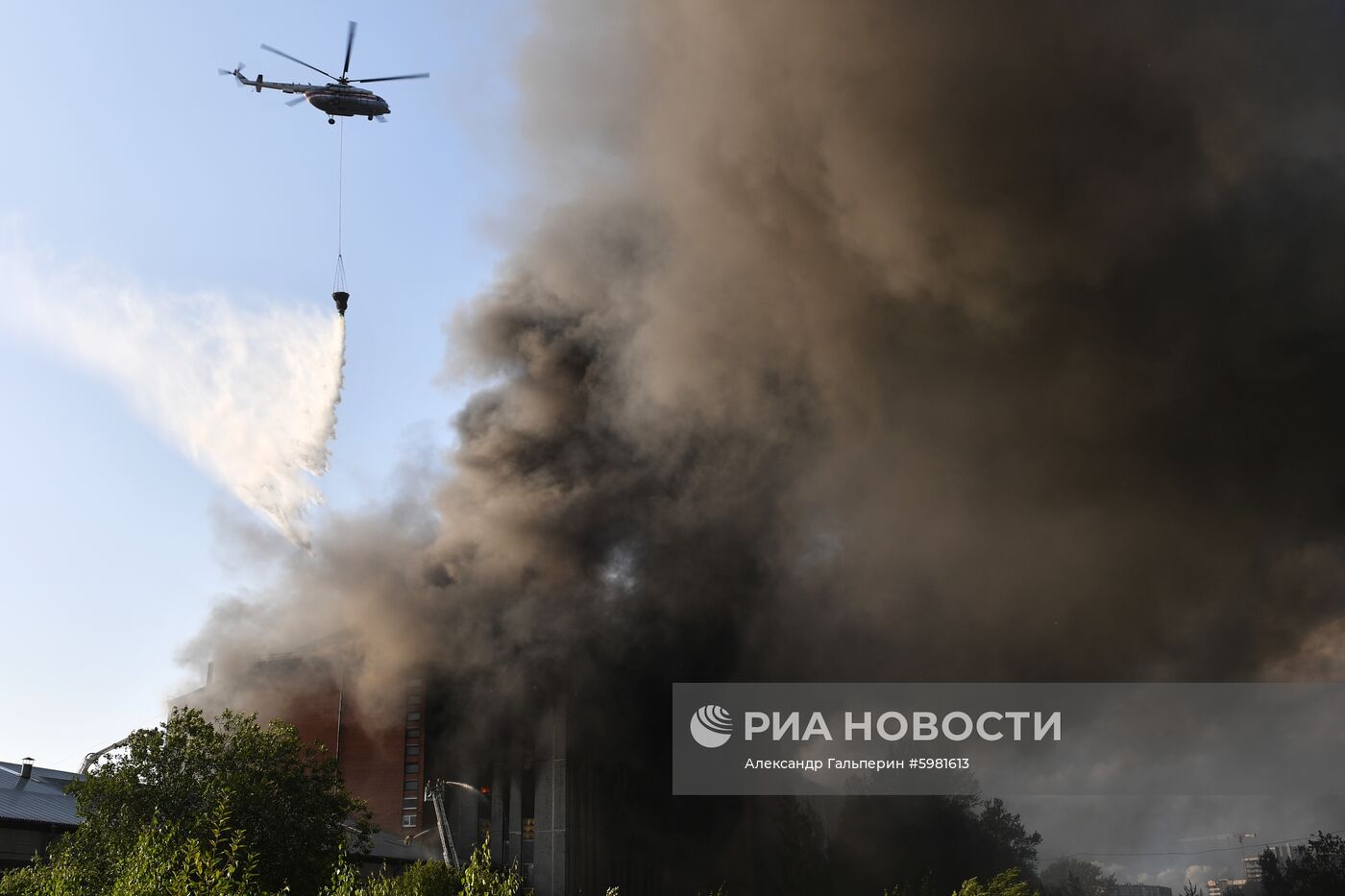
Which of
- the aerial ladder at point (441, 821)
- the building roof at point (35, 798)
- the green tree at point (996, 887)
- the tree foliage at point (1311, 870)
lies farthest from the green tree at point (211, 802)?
the tree foliage at point (1311, 870)

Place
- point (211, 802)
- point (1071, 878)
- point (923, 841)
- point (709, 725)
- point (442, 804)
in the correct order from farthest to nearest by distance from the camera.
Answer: point (1071, 878) → point (923, 841) → point (442, 804) → point (709, 725) → point (211, 802)

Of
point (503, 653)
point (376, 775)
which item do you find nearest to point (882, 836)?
point (503, 653)

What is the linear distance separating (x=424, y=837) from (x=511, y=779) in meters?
5.35

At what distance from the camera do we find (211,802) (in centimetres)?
3216

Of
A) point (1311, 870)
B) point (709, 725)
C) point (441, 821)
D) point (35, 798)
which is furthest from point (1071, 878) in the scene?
point (35, 798)

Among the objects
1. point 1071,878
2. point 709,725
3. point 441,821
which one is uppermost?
point 709,725

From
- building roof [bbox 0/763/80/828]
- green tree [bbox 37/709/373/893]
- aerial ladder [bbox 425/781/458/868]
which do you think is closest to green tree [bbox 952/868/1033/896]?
green tree [bbox 37/709/373/893]

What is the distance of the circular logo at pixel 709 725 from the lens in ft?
176

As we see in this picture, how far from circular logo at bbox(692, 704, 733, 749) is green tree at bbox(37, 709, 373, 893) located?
20.8 meters

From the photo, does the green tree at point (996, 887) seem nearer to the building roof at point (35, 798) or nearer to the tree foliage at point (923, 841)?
the tree foliage at point (923, 841)

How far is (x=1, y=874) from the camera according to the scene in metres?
31.0

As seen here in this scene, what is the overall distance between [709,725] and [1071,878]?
24776 millimetres

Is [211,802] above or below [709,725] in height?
below

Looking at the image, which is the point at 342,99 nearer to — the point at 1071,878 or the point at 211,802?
the point at 211,802
